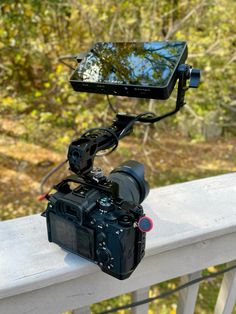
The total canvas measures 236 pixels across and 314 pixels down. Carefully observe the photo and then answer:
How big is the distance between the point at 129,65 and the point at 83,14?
7.02 feet

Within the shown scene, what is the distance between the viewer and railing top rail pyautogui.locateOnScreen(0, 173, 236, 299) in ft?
2.00

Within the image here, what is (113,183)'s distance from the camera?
64 centimetres


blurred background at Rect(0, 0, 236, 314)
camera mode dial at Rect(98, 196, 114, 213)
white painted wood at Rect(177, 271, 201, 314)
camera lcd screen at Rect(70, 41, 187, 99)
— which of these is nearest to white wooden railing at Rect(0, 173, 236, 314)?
white painted wood at Rect(177, 271, 201, 314)

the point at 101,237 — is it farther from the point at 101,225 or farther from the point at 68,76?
the point at 68,76

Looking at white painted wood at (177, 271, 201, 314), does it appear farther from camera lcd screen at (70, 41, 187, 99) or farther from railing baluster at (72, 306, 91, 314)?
camera lcd screen at (70, 41, 187, 99)

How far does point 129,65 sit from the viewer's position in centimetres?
83

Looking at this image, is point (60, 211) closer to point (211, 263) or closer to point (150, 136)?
point (211, 263)

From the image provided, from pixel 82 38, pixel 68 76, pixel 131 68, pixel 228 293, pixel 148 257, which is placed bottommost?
pixel 228 293

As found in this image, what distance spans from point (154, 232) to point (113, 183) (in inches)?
6.3

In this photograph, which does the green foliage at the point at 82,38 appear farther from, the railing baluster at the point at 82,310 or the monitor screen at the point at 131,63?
the railing baluster at the point at 82,310

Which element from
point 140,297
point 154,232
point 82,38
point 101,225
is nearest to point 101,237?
point 101,225

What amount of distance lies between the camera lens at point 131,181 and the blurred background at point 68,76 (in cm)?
205

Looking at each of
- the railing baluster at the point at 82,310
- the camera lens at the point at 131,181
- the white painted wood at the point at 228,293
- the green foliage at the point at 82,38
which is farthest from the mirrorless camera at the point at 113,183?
the green foliage at the point at 82,38

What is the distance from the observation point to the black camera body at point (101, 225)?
602 millimetres
